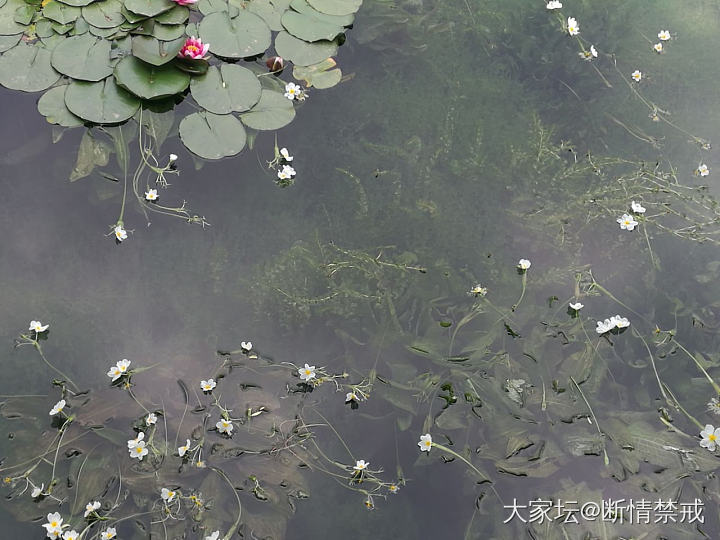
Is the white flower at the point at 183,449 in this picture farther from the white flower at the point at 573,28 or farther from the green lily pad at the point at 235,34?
A: the white flower at the point at 573,28

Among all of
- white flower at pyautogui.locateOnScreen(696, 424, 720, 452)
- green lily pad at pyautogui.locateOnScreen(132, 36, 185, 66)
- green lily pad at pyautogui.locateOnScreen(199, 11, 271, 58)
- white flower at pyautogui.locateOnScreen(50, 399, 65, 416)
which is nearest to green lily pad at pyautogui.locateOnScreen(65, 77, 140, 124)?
green lily pad at pyautogui.locateOnScreen(132, 36, 185, 66)

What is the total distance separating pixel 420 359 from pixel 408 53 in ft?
4.58

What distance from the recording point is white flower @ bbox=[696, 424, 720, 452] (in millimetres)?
1847

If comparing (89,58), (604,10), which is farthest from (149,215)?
(604,10)

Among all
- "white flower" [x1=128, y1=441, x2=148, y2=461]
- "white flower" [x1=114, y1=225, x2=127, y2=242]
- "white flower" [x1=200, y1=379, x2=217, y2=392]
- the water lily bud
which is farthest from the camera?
the water lily bud

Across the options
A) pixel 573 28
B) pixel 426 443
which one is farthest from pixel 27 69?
pixel 573 28

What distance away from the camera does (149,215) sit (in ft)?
7.23

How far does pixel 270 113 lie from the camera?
240cm

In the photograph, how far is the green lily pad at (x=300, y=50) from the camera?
254 cm

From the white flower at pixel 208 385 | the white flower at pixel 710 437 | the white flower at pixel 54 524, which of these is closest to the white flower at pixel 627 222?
the white flower at pixel 710 437

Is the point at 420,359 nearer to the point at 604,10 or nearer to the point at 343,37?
the point at 343,37

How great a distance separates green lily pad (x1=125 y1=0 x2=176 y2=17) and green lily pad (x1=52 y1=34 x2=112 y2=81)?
18 cm

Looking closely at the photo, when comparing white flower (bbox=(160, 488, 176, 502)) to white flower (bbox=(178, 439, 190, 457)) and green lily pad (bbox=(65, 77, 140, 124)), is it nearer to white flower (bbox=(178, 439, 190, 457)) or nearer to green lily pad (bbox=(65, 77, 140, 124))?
white flower (bbox=(178, 439, 190, 457))

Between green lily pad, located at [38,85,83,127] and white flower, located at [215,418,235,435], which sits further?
green lily pad, located at [38,85,83,127]
